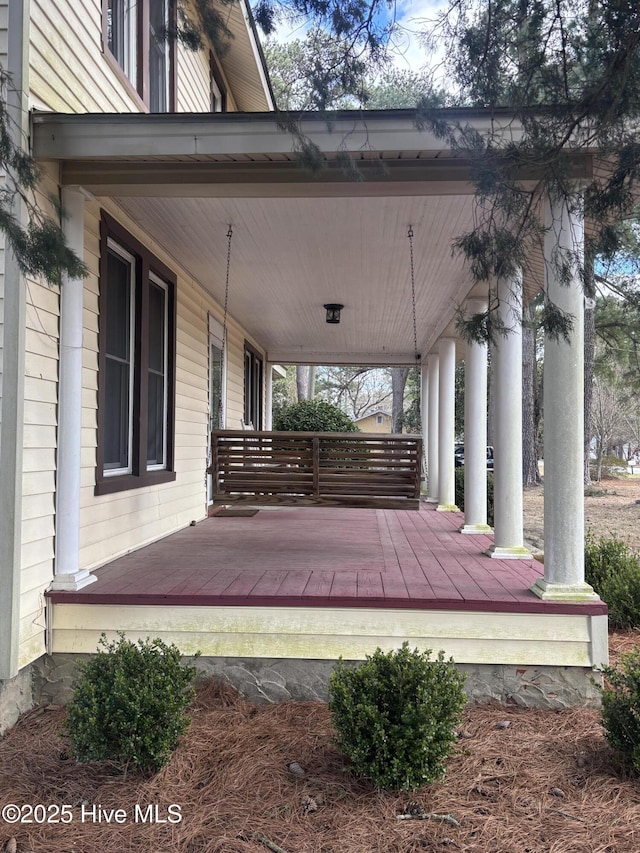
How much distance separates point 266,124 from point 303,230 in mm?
1485

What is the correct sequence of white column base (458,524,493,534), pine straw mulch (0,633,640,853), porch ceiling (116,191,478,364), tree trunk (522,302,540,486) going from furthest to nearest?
tree trunk (522,302,540,486)
white column base (458,524,493,534)
porch ceiling (116,191,478,364)
pine straw mulch (0,633,640,853)

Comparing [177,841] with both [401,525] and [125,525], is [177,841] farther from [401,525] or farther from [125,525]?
[401,525]

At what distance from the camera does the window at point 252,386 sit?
9.70 meters

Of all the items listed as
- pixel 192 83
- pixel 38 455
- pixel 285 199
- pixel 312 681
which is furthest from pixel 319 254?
pixel 312 681

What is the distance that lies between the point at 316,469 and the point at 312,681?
1.76 m

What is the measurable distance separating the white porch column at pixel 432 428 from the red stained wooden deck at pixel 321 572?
3.29 meters

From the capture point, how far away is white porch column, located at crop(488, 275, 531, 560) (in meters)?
4.50

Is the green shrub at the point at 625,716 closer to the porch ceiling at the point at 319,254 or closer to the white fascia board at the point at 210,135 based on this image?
the white fascia board at the point at 210,135

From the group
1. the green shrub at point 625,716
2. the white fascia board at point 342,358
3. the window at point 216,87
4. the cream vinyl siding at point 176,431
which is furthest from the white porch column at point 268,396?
the green shrub at point 625,716

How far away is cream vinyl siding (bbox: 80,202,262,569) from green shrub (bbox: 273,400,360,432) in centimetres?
195

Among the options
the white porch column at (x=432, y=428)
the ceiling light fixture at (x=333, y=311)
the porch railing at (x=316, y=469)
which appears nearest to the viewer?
the porch railing at (x=316, y=469)

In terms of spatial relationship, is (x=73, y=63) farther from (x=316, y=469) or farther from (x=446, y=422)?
(x=446, y=422)

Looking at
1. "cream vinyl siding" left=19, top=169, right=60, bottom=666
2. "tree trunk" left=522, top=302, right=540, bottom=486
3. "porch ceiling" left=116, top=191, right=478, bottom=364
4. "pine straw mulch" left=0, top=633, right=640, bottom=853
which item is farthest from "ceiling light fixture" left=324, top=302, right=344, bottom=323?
"tree trunk" left=522, top=302, right=540, bottom=486

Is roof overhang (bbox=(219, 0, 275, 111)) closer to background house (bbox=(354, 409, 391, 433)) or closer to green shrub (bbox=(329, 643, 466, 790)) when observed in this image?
green shrub (bbox=(329, 643, 466, 790))
